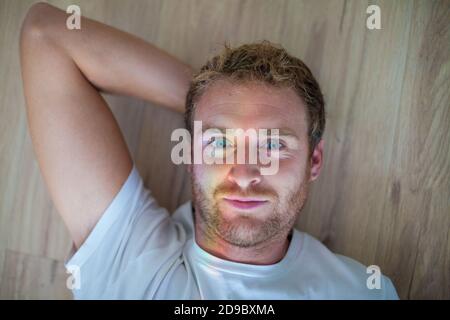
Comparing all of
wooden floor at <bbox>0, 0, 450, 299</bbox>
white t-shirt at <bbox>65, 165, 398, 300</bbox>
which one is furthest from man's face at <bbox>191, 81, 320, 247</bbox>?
wooden floor at <bbox>0, 0, 450, 299</bbox>

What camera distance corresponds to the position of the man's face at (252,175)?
2.80ft

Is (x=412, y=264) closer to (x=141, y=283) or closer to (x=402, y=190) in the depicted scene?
(x=402, y=190)

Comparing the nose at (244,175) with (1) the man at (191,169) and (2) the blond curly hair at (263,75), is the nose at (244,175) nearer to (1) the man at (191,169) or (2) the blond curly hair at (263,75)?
(1) the man at (191,169)

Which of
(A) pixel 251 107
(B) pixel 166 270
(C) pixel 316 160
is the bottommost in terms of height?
(B) pixel 166 270

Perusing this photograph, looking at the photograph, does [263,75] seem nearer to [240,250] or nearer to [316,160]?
[316,160]

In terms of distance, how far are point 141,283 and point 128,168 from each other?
284mm

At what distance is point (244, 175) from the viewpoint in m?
0.84

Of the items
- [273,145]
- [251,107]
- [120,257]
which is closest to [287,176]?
[273,145]

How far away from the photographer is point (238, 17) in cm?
114

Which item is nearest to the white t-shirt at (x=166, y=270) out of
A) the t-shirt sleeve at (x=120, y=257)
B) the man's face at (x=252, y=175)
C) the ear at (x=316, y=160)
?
the t-shirt sleeve at (x=120, y=257)

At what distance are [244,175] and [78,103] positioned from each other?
0.43m

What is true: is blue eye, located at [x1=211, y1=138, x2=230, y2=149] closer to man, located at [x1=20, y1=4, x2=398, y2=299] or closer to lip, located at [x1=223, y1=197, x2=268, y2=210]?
man, located at [x1=20, y1=4, x2=398, y2=299]

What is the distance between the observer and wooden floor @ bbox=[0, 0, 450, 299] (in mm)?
1093
